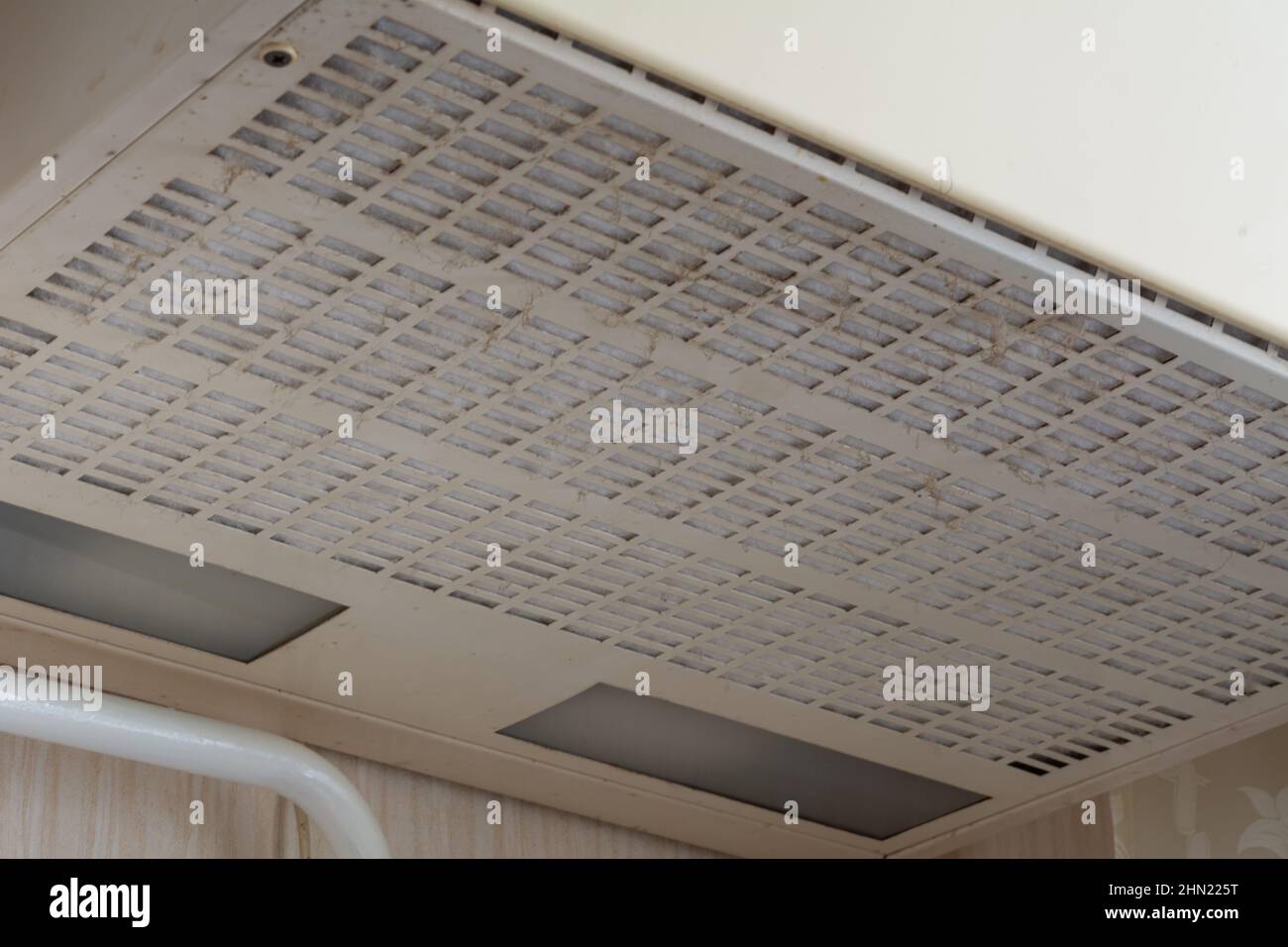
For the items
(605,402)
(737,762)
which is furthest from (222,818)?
(605,402)

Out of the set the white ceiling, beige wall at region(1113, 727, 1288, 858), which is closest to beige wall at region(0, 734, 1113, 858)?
the white ceiling

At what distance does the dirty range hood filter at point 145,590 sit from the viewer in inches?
45.4

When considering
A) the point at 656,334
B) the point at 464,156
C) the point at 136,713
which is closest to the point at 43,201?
the point at 464,156

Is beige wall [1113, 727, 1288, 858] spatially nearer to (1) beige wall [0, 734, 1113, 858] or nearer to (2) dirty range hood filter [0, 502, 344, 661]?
(1) beige wall [0, 734, 1113, 858]

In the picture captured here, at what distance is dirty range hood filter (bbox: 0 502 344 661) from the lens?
1152 mm

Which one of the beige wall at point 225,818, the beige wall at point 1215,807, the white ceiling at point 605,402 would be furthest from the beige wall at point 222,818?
the beige wall at point 1215,807

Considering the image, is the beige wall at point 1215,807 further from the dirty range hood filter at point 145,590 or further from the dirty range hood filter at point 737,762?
the dirty range hood filter at point 145,590

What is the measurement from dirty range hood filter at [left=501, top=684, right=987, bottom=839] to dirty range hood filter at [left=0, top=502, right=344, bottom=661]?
23cm

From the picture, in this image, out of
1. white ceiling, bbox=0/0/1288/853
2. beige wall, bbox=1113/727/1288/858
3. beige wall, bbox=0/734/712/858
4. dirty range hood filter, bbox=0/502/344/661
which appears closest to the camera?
white ceiling, bbox=0/0/1288/853

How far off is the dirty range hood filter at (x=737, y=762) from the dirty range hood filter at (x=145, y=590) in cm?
23

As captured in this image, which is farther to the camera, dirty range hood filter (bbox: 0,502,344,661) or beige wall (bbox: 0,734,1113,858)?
beige wall (bbox: 0,734,1113,858)

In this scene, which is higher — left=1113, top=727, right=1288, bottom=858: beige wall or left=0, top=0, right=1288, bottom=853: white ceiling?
left=0, top=0, right=1288, bottom=853: white ceiling

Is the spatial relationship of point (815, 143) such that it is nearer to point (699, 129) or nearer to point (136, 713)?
point (699, 129)
